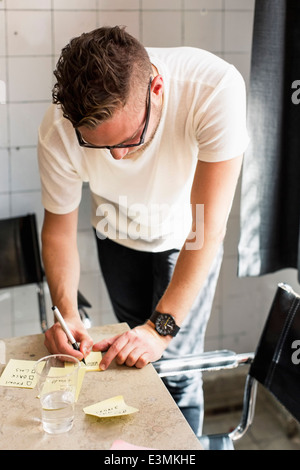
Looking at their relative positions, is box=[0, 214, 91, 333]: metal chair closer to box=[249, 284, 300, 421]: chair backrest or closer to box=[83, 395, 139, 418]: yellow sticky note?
box=[249, 284, 300, 421]: chair backrest

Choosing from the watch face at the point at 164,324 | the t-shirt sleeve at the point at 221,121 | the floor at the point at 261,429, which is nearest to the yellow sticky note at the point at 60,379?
the watch face at the point at 164,324

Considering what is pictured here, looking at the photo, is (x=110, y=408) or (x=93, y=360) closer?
(x=110, y=408)

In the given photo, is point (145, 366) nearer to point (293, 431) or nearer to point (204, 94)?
point (204, 94)

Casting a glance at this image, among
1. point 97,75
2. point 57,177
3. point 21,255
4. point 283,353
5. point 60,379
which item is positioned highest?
point 97,75

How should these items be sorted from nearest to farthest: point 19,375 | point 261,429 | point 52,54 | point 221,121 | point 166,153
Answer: point 19,375 < point 221,121 < point 166,153 < point 52,54 < point 261,429

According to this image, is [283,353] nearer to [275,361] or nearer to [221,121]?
[275,361]

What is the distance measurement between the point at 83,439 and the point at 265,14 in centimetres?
157

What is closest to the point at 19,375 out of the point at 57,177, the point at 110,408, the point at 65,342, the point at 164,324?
the point at 65,342

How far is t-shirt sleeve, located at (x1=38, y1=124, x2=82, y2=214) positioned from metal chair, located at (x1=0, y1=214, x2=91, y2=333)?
2.01 ft

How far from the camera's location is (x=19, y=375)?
1.22m

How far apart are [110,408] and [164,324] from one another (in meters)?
0.36

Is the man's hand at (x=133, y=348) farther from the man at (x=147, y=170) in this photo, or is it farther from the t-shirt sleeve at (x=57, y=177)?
the t-shirt sleeve at (x=57, y=177)

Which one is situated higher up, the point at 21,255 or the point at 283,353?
Answer: the point at 283,353

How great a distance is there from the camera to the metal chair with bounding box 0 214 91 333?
2201mm
